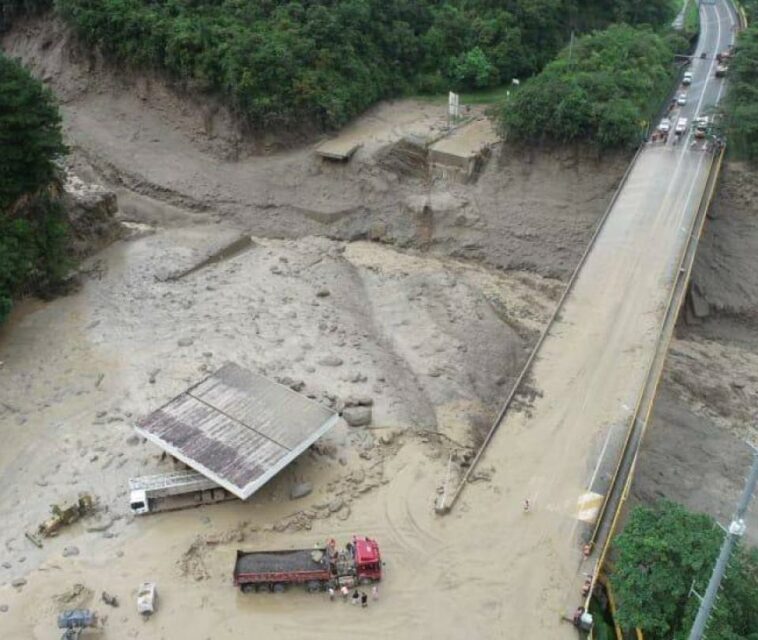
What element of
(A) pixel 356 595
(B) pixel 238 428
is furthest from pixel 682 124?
(A) pixel 356 595

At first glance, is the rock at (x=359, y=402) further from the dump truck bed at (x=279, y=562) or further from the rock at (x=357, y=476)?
the dump truck bed at (x=279, y=562)

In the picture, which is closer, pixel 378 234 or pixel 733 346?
pixel 733 346

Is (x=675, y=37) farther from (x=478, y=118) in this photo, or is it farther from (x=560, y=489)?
(x=560, y=489)

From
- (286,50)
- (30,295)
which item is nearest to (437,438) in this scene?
(30,295)

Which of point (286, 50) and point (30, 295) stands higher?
point (286, 50)

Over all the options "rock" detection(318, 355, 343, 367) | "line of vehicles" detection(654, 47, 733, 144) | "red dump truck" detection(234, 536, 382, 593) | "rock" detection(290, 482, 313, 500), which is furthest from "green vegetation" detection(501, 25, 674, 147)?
"red dump truck" detection(234, 536, 382, 593)

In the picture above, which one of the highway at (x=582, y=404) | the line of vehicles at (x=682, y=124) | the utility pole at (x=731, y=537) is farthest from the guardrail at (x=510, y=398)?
the utility pole at (x=731, y=537)

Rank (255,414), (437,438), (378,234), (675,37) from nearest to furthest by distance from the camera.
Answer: (255,414) → (437,438) → (378,234) → (675,37)
